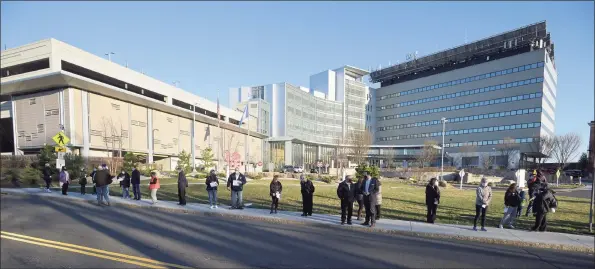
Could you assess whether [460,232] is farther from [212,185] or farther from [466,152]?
[466,152]

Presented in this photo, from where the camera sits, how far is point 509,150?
204ft

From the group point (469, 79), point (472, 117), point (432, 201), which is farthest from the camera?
point (469, 79)

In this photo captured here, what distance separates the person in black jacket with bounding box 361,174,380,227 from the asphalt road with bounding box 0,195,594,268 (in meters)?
0.92

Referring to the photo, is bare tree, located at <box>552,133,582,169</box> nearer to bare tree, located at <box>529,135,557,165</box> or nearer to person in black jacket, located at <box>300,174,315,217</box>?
bare tree, located at <box>529,135,557,165</box>

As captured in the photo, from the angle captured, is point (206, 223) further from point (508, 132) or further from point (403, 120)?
point (403, 120)

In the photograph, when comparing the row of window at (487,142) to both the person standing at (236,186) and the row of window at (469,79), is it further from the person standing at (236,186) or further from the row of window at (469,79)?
the person standing at (236,186)

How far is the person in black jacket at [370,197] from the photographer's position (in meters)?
9.75

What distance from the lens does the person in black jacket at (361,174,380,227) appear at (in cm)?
975

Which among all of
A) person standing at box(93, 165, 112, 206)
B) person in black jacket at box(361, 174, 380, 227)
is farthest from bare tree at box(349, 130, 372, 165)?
person standing at box(93, 165, 112, 206)

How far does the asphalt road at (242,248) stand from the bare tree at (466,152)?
241 ft

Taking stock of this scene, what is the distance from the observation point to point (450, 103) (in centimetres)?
8250

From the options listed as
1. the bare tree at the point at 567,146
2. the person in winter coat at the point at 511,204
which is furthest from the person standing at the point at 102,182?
the bare tree at the point at 567,146

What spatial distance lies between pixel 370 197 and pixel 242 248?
15.8 feet

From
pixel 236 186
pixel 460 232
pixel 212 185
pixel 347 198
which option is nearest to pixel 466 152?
pixel 460 232
